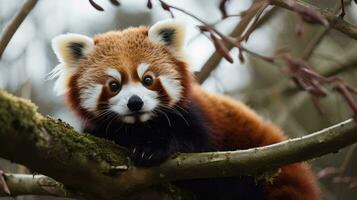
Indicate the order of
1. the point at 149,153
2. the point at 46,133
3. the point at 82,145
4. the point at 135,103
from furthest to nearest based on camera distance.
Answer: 1. the point at 135,103
2. the point at 149,153
3. the point at 82,145
4. the point at 46,133

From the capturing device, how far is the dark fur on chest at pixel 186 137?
3295 millimetres

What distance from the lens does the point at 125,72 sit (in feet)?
11.2

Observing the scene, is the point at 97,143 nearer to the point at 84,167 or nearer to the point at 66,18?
the point at 84,167

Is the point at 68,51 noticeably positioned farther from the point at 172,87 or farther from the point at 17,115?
the point at 17,115

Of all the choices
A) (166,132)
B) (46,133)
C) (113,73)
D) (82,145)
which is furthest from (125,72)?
(46,133)

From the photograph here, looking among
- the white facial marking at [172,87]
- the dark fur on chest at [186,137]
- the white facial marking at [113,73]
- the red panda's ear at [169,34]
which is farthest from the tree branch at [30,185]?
the red panda's ear at [169,34]

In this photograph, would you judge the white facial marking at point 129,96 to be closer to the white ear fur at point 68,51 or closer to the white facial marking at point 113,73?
the white facial marking at point 113,73

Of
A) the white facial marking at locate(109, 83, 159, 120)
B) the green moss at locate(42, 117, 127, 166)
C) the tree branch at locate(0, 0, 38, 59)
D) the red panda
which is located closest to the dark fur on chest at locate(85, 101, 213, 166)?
the red panda

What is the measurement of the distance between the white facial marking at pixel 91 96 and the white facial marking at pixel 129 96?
149mm

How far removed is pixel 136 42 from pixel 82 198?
121 centimetres

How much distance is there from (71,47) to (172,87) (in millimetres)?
721

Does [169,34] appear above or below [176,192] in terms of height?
above

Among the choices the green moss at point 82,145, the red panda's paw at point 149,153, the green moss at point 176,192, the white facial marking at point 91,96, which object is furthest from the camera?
the white facial marking at point 91,96

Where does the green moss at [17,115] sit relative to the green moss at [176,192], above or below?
above
